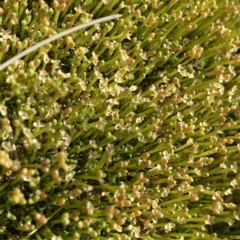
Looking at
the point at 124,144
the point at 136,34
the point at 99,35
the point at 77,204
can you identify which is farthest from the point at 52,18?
the point at 77,204

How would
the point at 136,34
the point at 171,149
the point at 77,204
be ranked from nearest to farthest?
the point at 77,204
the point at 171,149
the point at 136,34

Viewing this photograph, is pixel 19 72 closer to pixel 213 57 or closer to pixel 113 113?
pixel 113 113

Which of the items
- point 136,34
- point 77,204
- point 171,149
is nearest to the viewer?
point 77,204

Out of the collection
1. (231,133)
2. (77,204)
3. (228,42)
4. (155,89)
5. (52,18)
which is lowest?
(77,204)

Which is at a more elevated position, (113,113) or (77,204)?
(113,113)

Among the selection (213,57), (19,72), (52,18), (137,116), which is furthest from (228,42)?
(19,72)

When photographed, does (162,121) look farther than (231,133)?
No

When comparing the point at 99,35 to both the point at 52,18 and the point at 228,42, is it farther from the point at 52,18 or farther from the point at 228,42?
the point at 228,42
